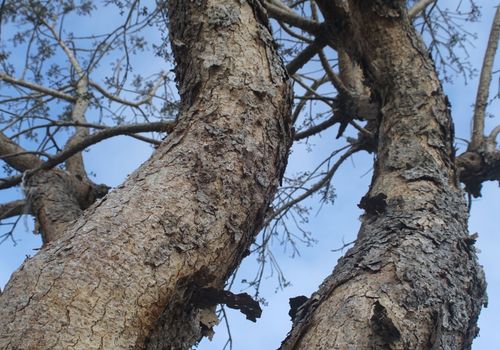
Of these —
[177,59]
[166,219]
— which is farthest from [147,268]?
[177,59]

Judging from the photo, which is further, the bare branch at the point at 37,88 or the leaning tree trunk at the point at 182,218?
the bare branch at the point at 37,88

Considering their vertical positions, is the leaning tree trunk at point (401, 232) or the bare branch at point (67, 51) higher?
the bare branch at point (67, 51)

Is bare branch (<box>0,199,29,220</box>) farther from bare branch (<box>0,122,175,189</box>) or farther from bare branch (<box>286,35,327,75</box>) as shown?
bare branch (<box>286,35,327,75</box>)

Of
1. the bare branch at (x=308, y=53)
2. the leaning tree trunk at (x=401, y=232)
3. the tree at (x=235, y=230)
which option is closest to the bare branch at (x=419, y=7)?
the bare branch at (x=308, y=53)

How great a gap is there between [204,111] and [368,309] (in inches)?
26.1

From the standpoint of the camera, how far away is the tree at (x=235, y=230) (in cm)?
118

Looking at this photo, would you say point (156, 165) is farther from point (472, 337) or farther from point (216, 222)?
point (472, 337)

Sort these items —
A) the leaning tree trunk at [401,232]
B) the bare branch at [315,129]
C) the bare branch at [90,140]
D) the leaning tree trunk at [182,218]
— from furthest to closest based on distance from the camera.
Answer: the bare branch at [315,129]
the bare branch at [90,140]
the leaning tree trunk at [401,232]
the leaning tree trunk at [182,218]

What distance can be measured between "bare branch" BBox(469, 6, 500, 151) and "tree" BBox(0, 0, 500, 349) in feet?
2.96

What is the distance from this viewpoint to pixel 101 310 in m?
1.14

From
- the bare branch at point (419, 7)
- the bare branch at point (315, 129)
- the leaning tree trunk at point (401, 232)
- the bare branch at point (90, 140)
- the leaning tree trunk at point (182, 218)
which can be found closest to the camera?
the leaning tree trunk at point (182, 218)

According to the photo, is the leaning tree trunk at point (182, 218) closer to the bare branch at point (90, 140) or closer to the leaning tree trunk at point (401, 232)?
the leaning tree trunk at point (401, 232)

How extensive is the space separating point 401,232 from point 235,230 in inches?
24.5

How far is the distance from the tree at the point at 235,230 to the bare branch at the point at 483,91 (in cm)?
90
